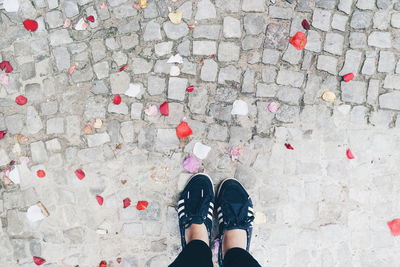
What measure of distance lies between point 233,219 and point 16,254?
198 cm

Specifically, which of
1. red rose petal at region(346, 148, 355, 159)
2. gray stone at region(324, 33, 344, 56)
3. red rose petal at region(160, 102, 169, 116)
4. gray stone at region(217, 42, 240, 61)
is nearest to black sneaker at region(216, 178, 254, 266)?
red rose petal at region(160, 102, 169, 116)

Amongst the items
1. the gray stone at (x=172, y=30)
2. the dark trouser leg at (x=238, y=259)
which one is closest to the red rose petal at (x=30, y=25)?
the gray stone at (x=172, y=30)

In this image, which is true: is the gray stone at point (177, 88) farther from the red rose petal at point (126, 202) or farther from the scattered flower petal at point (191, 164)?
the red rose petal at point (126, 202)

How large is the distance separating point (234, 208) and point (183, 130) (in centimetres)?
82

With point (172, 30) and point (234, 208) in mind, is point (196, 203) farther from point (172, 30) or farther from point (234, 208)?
point (172, 30)

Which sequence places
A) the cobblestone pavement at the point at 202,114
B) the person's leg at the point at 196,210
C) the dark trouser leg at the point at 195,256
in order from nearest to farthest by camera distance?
the dark trouser leg at the point at 195,256, the person's leg at the point at 196,210, the cobblestone pavement at the point at 202,114

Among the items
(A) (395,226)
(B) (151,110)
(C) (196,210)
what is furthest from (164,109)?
(A) (395,226)

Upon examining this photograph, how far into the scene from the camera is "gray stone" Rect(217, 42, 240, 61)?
359 centimetres

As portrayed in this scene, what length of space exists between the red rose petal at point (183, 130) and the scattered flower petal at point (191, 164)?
0.21 metres

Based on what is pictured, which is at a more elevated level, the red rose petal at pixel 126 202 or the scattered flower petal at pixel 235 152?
the scattered flower petal at pixel 235 152

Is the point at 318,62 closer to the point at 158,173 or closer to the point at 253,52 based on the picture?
the point at 253,52

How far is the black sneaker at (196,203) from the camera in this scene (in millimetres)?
3512

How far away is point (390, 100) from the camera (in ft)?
11.8

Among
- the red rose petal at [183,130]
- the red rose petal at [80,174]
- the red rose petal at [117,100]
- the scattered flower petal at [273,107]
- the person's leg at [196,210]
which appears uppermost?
the red rose petal at [117,100]
